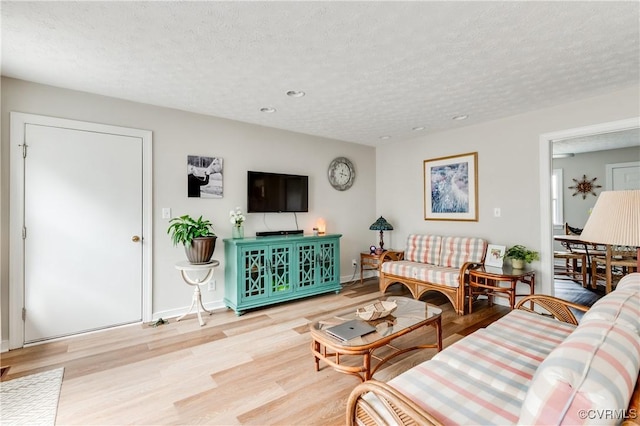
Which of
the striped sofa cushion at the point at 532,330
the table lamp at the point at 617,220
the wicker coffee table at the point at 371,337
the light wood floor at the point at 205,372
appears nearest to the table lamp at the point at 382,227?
the light wood floor at the point at 205,372

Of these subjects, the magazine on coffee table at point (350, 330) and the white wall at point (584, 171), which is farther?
the white wall at point (584, 171)

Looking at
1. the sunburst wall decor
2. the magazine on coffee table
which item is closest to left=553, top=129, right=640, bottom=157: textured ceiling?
the sunburst wall decor

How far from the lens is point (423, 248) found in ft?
14.3

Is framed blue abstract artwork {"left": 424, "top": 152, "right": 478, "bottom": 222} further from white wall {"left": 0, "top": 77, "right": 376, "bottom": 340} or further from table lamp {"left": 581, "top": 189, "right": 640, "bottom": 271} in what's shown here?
table lamp {"left": 581, "top": 189, "right": 640, "bottom": 271}

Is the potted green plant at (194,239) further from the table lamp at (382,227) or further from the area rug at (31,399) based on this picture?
the table lamp at (382,227)

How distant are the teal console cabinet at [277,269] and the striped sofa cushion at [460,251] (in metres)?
1.50

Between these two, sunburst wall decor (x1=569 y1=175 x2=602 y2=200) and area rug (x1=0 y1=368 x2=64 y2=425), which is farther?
sunburst wall decor (x1=569 y1=175 x2=602 y2=200)

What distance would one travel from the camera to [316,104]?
3199 mm

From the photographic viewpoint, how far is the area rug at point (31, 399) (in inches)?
68.7

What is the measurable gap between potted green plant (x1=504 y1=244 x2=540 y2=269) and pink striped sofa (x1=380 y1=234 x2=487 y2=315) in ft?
1.12

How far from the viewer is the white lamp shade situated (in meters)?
1.37

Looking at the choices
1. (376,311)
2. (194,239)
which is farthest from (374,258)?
(194,239)

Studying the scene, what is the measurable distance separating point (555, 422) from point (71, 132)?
385 centimetres

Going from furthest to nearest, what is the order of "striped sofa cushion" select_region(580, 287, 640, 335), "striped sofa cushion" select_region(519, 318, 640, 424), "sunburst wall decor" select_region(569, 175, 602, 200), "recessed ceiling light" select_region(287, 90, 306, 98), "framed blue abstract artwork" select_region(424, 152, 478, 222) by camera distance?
"sunburst wall decor" select_region(569, 175, 602, 200) < "framed blue abstract artwork" select_region(424, 152, 478, 222) < "recessed ceiling light" select_region(287, 90, 306, 98) < "striped sofa cushion" select_region(580, 287, 640, 335) < "striped sofa cushion" select_region(519, 318, 640, 424)
